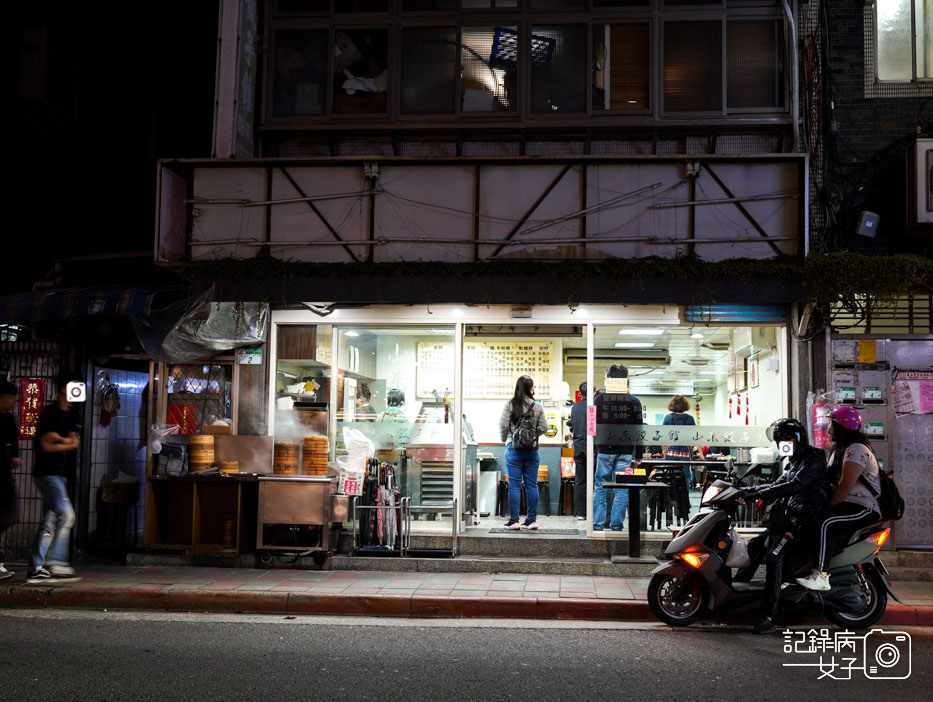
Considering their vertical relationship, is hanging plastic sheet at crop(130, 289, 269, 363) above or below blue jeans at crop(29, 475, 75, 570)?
above

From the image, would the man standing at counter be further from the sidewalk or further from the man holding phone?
the man holding phone

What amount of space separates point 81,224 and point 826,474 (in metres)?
11.6

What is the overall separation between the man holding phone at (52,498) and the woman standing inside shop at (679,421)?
7.16 metres

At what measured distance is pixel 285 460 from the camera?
11.2 meters

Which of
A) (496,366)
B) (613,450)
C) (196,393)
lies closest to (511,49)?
(496,366)

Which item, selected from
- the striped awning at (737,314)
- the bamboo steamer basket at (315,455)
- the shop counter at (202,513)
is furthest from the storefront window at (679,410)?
the shop counter at (202,513)

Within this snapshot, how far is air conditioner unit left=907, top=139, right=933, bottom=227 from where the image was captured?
35.4 feet

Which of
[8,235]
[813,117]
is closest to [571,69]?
[813,117]

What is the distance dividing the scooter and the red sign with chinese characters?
8172mm

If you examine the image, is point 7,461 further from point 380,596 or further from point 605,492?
point 605,492

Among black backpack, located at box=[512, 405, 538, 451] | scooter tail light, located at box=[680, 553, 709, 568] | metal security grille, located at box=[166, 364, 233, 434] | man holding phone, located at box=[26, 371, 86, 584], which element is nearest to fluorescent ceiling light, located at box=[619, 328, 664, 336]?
black backpack, located at box=[512, 405, 538, 451]

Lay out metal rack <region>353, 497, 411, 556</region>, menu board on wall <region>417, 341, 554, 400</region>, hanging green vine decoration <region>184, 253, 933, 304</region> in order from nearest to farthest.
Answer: hanging green vine decoration <region>184, 253, 933, 304</region>, metal rack <region>353, 497, 411, 556</region>, menu board on wall <region>417, 341, 554, 400</region>

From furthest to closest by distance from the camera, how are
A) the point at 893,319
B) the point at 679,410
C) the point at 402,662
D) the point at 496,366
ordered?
the point at 496,366
the point at 679,410
the point at 893,319
the point at 402,662

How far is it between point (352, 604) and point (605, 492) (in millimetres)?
3857
